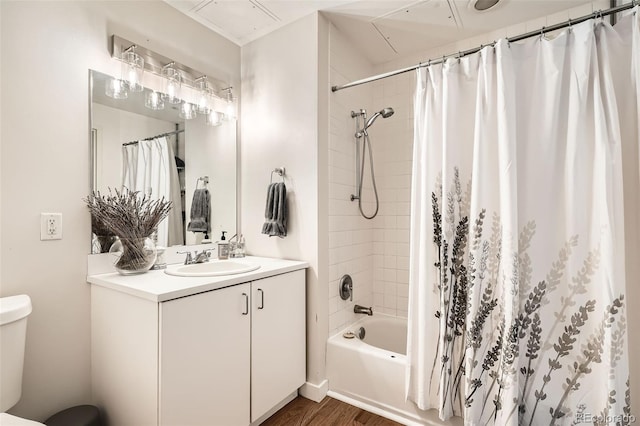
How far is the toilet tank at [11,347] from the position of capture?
3.98ft

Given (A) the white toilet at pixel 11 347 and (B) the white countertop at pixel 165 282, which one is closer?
(A) the white toilet at pixel 11 347

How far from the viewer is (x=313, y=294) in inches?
79.9

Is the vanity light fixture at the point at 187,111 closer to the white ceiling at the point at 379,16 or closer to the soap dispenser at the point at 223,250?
the white ceiling at the point at 379,16

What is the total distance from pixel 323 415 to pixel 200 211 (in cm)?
149

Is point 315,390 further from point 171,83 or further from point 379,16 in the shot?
point 379,16

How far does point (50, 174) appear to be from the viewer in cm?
150

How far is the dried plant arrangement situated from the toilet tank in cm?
41

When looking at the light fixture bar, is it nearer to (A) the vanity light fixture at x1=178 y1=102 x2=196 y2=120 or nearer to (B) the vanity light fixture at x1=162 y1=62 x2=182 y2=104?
(B) the vanity light fixture at x1=162 y1=62 x2=182 y2=104

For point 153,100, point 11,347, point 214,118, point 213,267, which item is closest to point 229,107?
point 214,118

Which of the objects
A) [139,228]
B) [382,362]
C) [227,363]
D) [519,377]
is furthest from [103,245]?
[519,377]

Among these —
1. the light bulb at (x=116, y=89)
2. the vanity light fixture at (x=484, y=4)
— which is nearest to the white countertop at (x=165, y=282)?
the light bulb at (x=116, y=89)

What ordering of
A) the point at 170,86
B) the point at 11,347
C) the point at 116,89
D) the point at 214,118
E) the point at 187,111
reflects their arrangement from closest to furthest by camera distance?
1. the point at 11,347
2. the point at 116,89
3. the point at 170,86
4. the point at 187,111
5. the point at 214,118

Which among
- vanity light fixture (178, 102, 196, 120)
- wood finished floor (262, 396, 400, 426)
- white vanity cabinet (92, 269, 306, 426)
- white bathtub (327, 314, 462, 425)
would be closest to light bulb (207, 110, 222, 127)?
vanity light fixture (178, 102, 196, 120)

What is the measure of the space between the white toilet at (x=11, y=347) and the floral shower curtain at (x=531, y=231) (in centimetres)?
178
